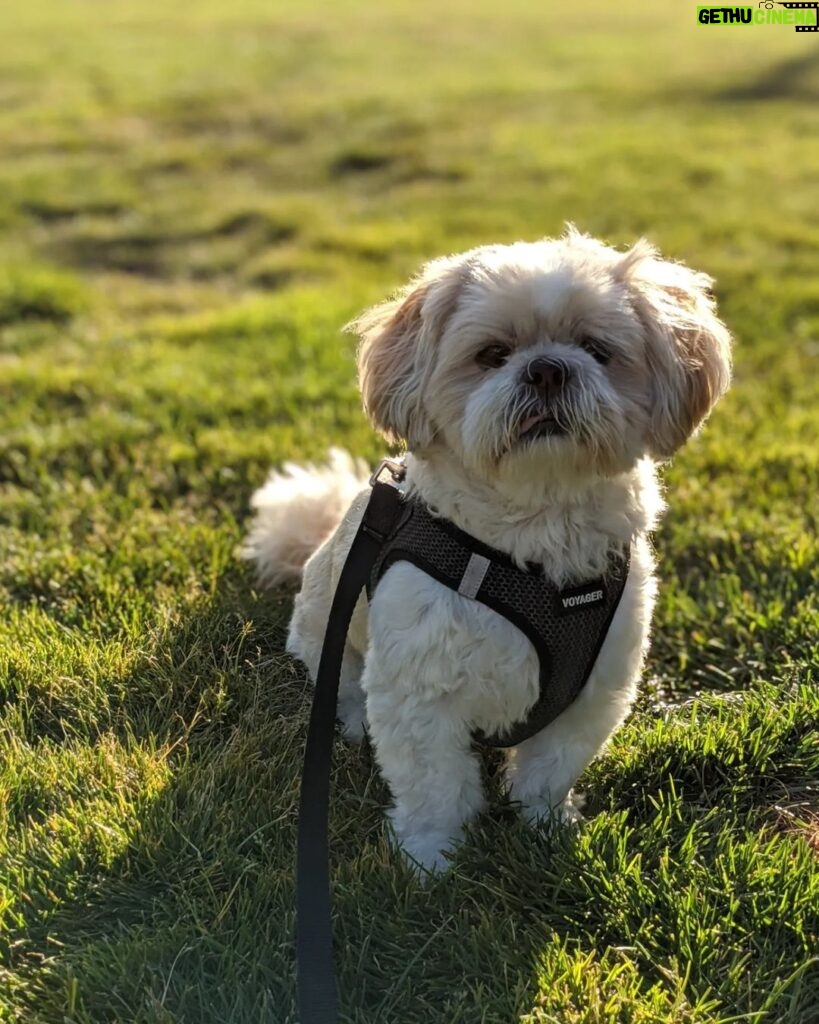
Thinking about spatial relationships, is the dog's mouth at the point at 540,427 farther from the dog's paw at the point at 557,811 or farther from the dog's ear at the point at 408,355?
the dog's paw at the point at 557,811

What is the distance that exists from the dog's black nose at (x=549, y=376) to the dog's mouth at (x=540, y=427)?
2.6 inches

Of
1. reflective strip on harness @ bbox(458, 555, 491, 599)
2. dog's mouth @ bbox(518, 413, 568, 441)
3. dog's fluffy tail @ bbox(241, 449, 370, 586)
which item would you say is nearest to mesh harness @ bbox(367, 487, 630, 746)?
reflective strip on harness @ bbox(458, 555, 491, 599)

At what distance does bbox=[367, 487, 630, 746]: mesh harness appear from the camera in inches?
109

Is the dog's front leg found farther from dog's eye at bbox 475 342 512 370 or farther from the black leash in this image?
dog's eye at bbox 475 342 512 370

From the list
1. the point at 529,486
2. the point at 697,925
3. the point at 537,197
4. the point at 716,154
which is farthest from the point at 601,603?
the point at 716,154

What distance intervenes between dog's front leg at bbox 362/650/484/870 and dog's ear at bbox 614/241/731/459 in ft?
2.99

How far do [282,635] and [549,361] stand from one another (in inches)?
66.9

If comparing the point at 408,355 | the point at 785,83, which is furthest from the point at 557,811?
the point at 785,83

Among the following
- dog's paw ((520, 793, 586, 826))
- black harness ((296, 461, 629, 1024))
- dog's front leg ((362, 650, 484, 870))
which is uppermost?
black harness ((296, 461, 629, 1024))

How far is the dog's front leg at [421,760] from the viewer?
9.34ft

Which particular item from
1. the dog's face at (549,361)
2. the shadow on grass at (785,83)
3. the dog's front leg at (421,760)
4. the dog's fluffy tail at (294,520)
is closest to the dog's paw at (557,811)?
the dog's front leg at (421,760)

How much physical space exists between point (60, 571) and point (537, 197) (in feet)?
22.9

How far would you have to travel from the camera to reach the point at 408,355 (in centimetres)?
284

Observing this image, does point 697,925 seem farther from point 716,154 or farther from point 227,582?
point 716,154
